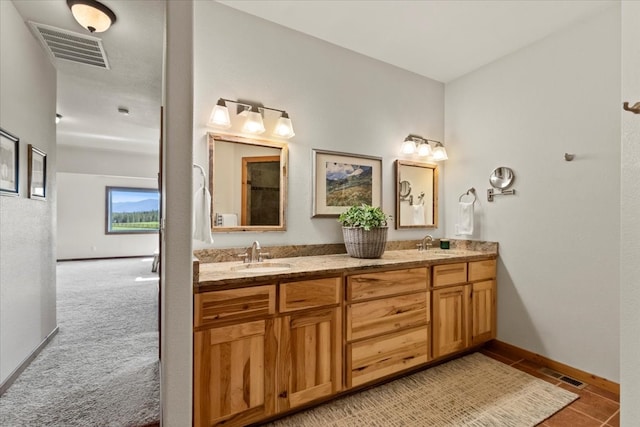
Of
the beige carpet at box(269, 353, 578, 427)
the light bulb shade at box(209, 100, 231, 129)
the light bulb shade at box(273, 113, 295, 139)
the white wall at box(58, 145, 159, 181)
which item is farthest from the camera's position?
the white wall at box(58, 145, 159, 181)

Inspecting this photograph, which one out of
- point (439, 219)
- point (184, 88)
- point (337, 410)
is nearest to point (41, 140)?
point (184, 88)

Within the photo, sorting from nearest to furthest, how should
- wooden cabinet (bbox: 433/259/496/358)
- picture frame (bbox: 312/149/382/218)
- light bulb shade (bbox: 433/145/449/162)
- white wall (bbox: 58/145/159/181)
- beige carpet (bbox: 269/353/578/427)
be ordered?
beige carpet (bbox: 269/353/578/427), wooden cabinet (bbox: 433/259/496/358), picture frame (bbox: 312/149/382/218), light bulb shade (bbox: 433/145/449/162), white wall (bbox: 58/145/159/181)

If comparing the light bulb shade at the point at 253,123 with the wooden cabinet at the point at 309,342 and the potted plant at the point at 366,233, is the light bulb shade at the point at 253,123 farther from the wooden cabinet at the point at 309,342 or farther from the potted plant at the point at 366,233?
the wooden cabinet at the point at 309,342

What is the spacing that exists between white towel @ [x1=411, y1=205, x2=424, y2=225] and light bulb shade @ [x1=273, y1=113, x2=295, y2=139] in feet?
5.15

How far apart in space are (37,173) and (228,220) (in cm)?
155

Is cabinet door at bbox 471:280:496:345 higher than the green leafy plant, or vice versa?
the green leafy plant

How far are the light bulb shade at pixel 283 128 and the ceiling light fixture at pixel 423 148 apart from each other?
4.22ft

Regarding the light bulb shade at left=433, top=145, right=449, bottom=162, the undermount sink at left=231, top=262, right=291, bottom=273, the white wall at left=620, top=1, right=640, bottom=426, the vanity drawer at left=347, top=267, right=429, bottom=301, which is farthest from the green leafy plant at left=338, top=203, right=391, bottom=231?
the white wall at left=620, top=1, right=640, bottom=426

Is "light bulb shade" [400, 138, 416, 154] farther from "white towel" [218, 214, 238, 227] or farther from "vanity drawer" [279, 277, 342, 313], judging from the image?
"white towel" [218, 214, 238, 227]

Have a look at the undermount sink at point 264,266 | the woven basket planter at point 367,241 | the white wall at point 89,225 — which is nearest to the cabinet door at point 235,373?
the undermount sink at point 264,266

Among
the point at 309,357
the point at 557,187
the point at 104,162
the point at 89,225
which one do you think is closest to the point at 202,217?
the point at 309,357

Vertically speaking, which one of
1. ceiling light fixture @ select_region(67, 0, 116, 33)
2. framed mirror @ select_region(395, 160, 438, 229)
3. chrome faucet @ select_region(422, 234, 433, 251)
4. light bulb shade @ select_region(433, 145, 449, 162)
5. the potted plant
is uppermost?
ceiling light fixture @ select_region(67, 0, 116, 33)

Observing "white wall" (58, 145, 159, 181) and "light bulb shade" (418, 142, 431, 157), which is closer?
"light bulb shade" (418, 142, 431, 157)

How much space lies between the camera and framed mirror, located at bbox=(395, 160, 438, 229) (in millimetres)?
3016
